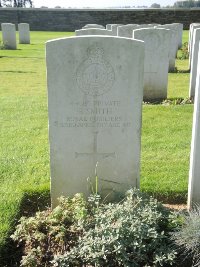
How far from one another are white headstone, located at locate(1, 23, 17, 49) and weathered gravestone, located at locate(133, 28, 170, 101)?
12.6 metres

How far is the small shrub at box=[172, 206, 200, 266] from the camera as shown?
3025 mm

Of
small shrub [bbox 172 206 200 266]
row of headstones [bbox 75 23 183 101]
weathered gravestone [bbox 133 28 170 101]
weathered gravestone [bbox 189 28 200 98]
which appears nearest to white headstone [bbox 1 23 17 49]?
row of headstones [bbox 75 23 183 101]

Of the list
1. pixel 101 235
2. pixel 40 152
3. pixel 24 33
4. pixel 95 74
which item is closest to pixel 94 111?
pixel 95 74

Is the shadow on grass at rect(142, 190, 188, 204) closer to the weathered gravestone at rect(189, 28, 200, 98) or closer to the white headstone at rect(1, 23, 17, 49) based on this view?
the weathered gravestone at rect(189, 28, 200, 98)

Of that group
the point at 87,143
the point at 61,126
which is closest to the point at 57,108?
the point at 61,126

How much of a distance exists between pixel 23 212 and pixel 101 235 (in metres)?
1.31

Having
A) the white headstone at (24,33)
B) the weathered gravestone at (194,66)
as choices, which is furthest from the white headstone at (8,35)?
the weathered gravestone at (194,66)

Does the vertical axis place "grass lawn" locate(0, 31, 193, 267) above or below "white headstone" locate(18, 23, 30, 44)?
below

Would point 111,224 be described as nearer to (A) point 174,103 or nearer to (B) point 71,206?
(B) point 71,206

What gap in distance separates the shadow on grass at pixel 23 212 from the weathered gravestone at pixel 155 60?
5364 mm

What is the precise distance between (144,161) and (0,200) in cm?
201

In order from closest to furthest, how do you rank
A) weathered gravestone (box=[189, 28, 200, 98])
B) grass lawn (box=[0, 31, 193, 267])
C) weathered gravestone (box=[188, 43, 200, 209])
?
weathered gravestone (box=[188, 43, 200, 209])
grass lawn (box=[0, 31, 193, 267])
weathered gravestone (box=[189, 28, 200, 98])

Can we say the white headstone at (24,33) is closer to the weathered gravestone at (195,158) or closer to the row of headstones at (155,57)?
the row of headstones at (155,57)

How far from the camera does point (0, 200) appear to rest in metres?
4.16
